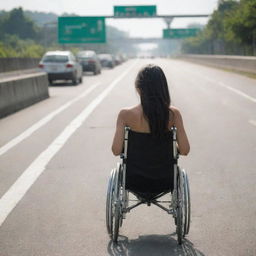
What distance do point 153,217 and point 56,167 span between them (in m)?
2.88

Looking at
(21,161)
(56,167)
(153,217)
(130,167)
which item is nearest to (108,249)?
(130,167)

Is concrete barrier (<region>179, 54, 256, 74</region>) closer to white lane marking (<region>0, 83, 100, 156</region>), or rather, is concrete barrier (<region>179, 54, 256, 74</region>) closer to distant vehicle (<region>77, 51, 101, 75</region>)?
distant vehicle (<region>77, 51, 101, 75</region>)

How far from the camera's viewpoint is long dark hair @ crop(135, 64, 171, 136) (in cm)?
454

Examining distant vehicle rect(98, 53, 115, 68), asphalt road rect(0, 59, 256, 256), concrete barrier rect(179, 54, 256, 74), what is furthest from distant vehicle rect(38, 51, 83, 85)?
distant vehicle rect(98, 53, 115, 68)

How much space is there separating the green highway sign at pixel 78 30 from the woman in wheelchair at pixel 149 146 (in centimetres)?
6519

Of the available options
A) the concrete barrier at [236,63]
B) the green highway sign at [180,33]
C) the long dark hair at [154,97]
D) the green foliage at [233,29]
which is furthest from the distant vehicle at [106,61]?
the long dark hair at [154,97]

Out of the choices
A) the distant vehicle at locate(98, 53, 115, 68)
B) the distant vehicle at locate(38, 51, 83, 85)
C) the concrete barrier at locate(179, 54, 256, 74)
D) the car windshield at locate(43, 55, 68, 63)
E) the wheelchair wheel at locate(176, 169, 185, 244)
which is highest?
the wheelchair wheel at locate(176, 169, 185, 244)

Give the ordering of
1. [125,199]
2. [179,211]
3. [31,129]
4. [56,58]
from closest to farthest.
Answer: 1. [179,211]
2. [125,199]
3. [31,129]
4. [56,58]

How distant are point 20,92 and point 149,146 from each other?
13.7 meters

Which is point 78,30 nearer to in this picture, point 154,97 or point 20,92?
point 20,92

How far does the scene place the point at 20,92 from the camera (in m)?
18.0

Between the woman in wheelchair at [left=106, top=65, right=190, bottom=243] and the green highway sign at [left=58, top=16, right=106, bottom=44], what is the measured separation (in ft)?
214

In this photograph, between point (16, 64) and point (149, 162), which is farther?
point (16, 64)

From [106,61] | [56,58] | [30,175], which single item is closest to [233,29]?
[106,61]
